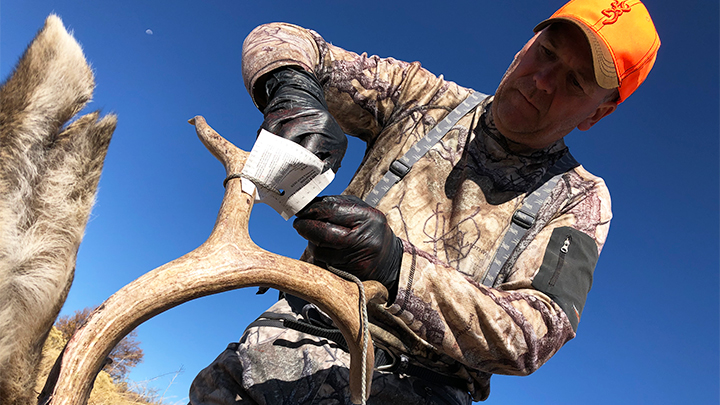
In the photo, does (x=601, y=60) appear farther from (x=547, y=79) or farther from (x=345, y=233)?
(x=345, y=233)

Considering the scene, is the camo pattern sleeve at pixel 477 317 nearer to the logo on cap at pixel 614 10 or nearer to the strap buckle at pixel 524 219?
the strap buckle at pixel 524 219

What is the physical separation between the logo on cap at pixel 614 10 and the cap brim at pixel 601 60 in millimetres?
150

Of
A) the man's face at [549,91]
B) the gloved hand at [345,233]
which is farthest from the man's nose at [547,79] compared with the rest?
the gloved hand at [345,233]

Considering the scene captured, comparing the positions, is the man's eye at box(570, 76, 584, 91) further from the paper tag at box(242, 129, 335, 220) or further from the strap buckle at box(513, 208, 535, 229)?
the paper tag at box(242, 129, 335, 220)

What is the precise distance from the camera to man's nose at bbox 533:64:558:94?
2.63 metres

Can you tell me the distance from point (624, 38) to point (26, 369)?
287cm

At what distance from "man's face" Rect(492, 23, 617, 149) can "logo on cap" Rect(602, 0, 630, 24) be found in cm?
16

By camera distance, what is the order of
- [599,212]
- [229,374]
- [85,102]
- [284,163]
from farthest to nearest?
[599,212], [229,374], [284,163], [85,102]

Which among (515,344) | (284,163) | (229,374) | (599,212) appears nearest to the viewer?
(284,163)

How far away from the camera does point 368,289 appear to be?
1657mm

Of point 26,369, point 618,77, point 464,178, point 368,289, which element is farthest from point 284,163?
point 618,77

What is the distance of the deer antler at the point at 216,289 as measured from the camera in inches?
→ 45.4

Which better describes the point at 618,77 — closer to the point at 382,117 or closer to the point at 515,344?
the point at 382,117

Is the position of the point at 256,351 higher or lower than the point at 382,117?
lower
